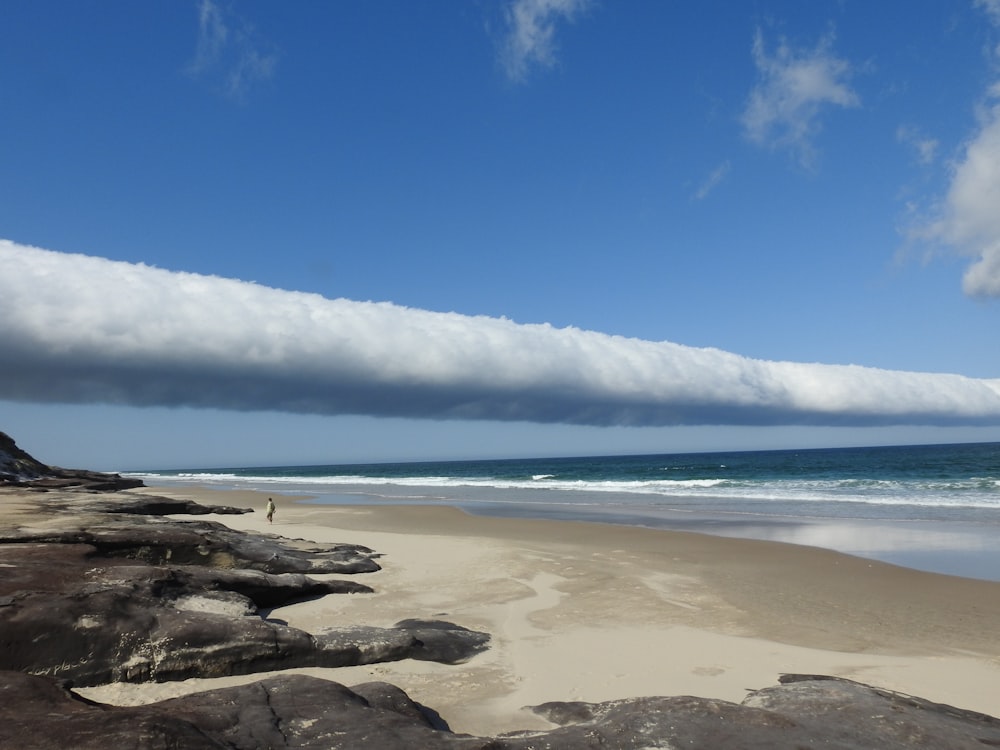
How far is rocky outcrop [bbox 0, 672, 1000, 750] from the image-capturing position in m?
4.44

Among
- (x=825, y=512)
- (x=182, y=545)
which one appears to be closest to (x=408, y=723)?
(x=182, y=545)

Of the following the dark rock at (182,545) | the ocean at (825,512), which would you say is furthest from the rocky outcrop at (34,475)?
the dark rock at (182,545)

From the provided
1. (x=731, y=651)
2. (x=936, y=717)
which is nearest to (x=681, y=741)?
(x=936, y=717)

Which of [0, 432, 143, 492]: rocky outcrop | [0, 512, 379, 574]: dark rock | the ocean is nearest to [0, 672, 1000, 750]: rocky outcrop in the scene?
[0, 512, 379, 574]: dark rock

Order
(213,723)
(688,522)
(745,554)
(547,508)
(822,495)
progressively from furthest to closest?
(822,495), (547,508), (688,522), (745,554), (213,723)

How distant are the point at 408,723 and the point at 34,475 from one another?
135 feet

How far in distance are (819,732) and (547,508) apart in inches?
1203

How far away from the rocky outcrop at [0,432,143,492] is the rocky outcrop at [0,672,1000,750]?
29.7 metres

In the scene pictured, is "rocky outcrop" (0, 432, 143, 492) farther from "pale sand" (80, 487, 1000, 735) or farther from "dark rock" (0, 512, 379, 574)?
"pale sand" (80, 487, 1000, 735)

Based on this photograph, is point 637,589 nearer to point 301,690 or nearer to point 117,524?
point 301,690

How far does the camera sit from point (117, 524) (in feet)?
46.0

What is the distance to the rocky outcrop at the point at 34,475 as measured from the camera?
3203cm

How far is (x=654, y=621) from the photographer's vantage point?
11133 millimetres

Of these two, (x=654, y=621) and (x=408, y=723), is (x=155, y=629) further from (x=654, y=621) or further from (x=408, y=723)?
(x=654, y=621)
